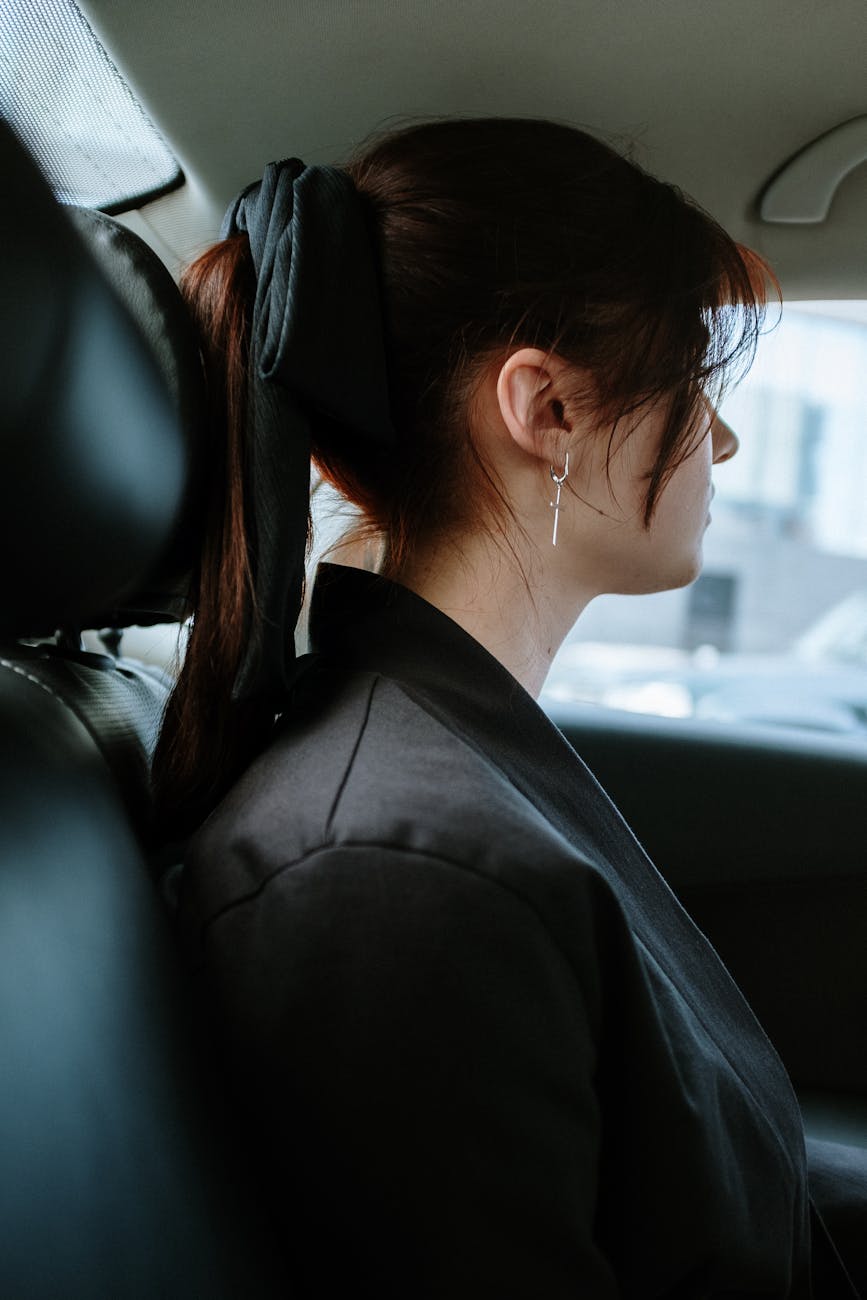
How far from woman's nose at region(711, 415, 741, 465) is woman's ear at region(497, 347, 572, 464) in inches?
9.9

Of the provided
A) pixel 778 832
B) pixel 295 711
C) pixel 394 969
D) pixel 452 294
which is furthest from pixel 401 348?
pixel 778 832

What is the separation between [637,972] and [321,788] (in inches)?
8.9

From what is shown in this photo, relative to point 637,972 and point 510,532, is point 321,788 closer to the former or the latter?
point 637,972

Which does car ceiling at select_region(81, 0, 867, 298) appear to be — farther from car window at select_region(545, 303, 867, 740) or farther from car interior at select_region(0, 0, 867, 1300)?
car window at select_region(545, 303, 867, 740)

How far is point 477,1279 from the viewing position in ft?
2.15

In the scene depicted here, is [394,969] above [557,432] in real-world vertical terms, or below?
below

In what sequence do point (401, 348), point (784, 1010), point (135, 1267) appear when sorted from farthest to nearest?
point (784, 1010)
point (401, 348)
point (135, 1267)

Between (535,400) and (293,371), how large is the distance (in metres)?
0.25

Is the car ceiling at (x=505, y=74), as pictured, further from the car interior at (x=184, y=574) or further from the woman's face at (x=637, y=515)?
the woman's face at (x=637, y=515)

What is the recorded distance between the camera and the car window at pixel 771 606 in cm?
434

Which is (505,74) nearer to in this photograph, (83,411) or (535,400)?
(535,400)

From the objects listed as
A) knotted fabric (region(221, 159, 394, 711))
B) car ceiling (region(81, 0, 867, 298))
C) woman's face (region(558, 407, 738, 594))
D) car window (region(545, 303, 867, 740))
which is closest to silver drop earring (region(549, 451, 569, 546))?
woman's face (region(558, 407, 738, 594))

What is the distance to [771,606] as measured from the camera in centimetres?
928

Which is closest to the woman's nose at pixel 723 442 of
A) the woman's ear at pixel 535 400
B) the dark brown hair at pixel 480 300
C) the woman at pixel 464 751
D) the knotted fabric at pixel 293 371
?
the woman at pixel 464 751
